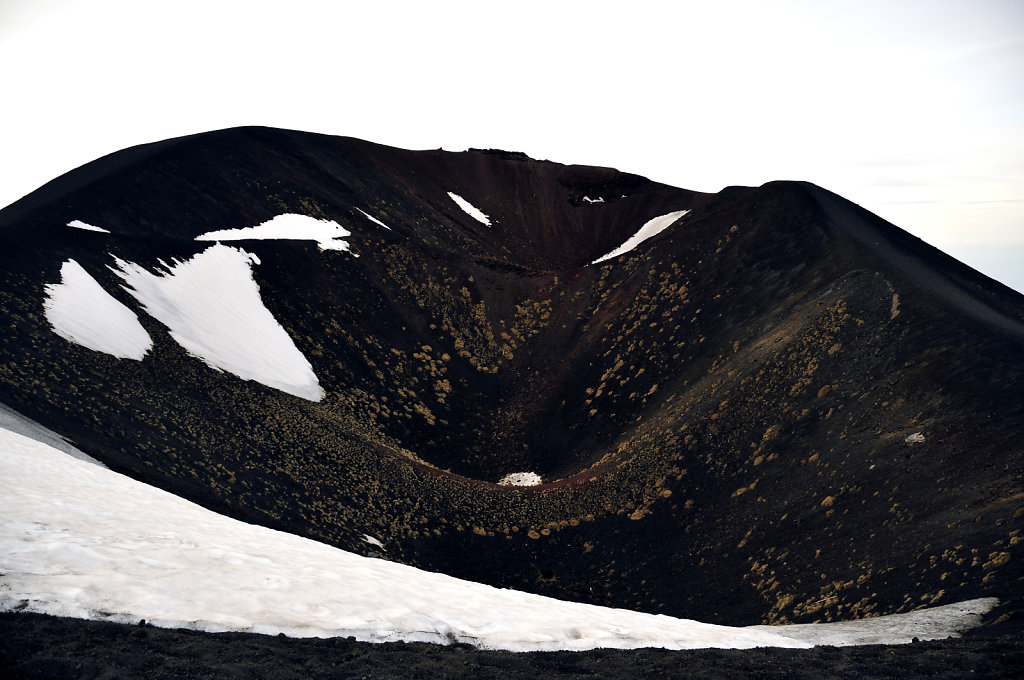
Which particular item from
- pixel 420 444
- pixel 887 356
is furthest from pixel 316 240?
pixel 887 356

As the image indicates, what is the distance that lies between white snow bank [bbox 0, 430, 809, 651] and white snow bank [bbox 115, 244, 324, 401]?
17686 millimetres

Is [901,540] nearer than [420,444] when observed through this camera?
Yes

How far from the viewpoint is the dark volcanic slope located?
25.5 m

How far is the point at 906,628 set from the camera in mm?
18562

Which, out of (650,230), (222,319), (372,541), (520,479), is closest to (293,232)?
(222,319)

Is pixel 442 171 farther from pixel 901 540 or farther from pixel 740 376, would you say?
pixel 901 540

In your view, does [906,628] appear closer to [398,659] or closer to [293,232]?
[398,659]

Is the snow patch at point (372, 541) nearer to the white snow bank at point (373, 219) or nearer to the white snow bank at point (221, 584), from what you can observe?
the white snow bank at point (221, 584)

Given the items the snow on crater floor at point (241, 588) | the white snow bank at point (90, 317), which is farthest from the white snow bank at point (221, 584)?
the white snow bank at point (90, 317)

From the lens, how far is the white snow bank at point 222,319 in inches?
1489

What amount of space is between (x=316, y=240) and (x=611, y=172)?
4045cm

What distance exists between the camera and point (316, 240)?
5281 centimetres

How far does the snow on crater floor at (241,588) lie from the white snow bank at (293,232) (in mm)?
31184

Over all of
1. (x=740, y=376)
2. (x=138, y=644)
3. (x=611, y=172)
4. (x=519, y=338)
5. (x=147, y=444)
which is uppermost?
(x=611, y=172)
